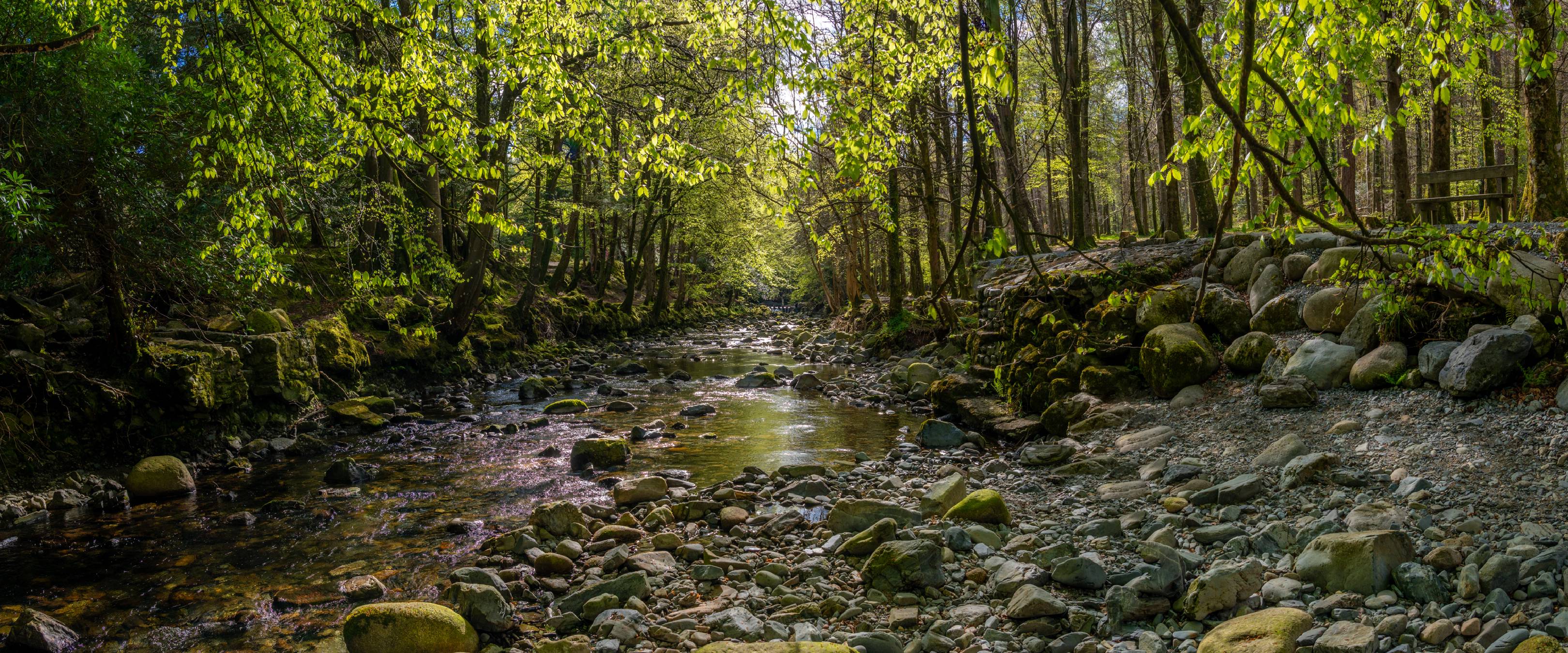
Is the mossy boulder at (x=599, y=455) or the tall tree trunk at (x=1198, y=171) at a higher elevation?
the tall tree trunk at (x=1198, y=171)

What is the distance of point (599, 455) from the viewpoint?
903 centimetres

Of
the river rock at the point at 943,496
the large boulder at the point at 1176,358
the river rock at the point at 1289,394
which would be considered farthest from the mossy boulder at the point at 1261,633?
the large boulder at the point at 1176,358

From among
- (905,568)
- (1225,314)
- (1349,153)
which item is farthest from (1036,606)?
(1349,153)

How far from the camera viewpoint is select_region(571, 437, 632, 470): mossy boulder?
9000mm

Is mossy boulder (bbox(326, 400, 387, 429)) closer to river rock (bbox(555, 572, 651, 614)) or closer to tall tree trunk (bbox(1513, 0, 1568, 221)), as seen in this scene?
river rock (bbox(555, 572, 651, 614))

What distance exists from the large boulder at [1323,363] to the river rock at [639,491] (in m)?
6.41

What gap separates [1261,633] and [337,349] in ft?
46.1

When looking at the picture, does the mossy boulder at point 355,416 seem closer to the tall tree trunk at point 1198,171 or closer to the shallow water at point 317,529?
the shallow water at point 317,529

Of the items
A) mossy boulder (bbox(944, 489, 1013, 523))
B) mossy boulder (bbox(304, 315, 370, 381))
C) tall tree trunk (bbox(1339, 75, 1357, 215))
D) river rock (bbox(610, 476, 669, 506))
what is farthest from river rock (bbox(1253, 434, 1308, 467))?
mossy boulder (bbox(304, 315, 370, 381))

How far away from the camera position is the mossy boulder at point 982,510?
588 centimetres

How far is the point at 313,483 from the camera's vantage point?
8.33 m

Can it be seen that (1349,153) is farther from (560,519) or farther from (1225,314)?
(560,519)

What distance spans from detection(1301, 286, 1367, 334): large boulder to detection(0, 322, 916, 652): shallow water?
16.0 feet

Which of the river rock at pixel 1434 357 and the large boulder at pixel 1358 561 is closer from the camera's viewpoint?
the large boulder at pixel 1358 561
